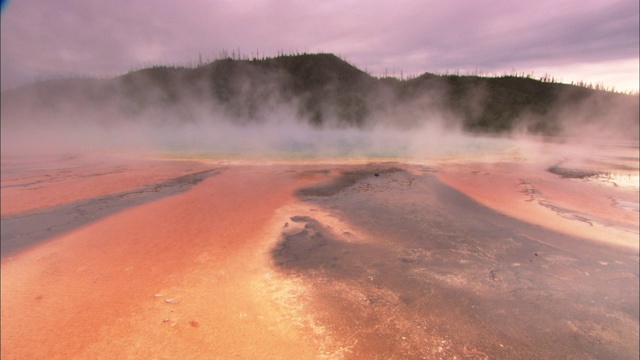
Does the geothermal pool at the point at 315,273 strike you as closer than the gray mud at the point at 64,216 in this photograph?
Yes

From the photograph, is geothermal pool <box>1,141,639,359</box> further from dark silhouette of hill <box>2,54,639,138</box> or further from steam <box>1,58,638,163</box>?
dark silhouette of hill <box>2,54,639,138</box>

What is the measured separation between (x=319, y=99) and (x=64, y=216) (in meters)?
44.7

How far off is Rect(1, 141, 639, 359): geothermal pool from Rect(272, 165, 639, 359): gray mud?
0.06ft

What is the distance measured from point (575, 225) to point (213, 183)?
8.58m

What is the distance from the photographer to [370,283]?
3613mm

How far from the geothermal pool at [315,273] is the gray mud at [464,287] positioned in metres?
0.02

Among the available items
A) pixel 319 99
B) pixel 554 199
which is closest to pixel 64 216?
pixel 554 199

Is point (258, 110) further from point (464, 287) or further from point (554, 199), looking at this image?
point (464, 287)

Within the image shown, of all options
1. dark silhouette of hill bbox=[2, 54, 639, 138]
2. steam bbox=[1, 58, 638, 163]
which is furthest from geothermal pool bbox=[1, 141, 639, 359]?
dark silhouette of hill bbox=[2, 54, 639, 138]

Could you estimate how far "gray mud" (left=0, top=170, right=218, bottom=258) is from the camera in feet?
15.8

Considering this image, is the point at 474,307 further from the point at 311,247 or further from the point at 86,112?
the point at 86,112

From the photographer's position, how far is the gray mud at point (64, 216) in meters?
4.83

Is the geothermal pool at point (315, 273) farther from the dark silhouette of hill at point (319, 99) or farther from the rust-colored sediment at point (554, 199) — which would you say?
the dark silhouette of hill at point (319, 99)

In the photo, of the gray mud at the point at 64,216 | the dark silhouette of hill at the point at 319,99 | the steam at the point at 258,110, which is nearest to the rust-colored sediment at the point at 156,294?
the gray mud at the point at 64,216
